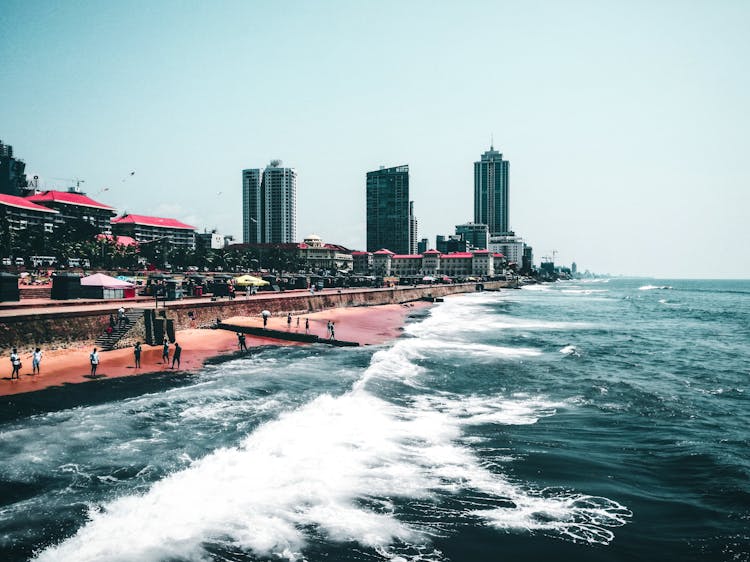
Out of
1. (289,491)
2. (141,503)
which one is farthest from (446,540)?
(141,503)

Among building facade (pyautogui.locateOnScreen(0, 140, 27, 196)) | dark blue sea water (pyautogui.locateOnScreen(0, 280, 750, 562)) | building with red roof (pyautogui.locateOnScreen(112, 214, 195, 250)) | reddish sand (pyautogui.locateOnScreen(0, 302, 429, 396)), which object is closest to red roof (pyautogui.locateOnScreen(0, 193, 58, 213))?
building with red roof (pyautogui.locateOnScreen(112, 214, 195, 250))

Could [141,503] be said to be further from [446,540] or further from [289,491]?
[446,540]

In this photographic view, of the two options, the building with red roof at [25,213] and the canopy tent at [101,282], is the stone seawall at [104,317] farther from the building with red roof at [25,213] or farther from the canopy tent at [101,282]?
the building with red roof at [25,213]

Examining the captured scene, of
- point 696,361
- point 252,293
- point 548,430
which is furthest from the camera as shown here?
point 252,293

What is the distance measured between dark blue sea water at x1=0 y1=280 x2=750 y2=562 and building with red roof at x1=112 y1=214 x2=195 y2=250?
465ft

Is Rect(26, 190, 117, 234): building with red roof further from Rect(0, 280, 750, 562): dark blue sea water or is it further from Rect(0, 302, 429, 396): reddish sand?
Rect(0, 280, 750, 562): dark blue sea water

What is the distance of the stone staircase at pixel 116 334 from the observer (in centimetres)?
3002

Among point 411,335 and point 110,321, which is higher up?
point 110,321

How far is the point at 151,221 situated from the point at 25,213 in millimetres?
55048

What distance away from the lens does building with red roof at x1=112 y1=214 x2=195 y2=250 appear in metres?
157

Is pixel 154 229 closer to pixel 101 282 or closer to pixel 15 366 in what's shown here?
pixel 101 282

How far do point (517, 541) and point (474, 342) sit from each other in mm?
30939

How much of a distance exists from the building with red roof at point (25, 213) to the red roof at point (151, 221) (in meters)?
36.7

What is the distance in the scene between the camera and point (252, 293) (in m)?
57.4
